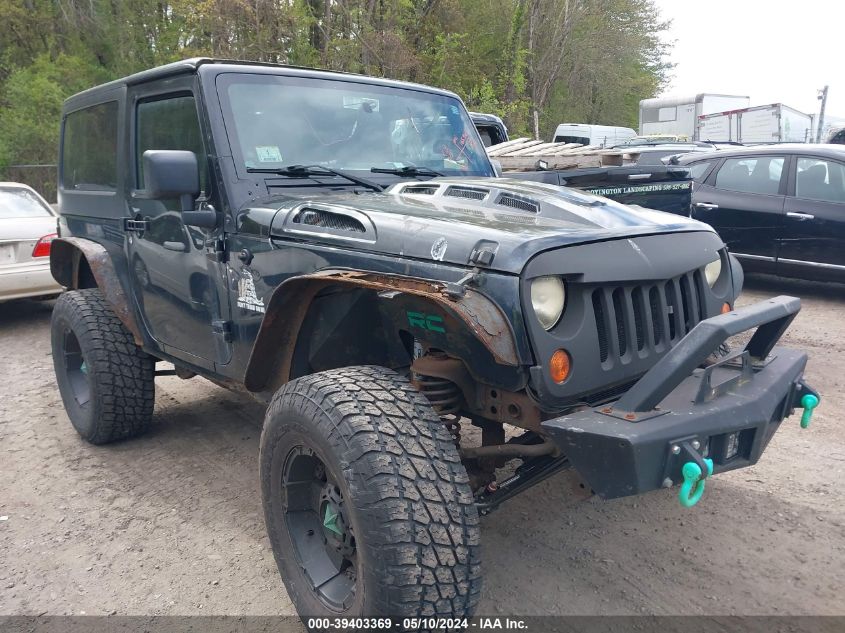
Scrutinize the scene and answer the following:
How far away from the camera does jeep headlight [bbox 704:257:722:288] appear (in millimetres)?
2959

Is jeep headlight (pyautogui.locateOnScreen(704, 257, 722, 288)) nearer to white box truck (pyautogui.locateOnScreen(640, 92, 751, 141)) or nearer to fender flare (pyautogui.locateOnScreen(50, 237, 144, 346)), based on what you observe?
fender flare (pyautogui.locateOnScreen(50, 237, 144, 346))

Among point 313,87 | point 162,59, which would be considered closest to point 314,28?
point 162,59

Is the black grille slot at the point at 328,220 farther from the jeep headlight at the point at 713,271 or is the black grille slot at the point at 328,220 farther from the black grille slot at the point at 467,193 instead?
the jeep headlight at the point at 713,271

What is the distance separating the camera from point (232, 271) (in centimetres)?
327

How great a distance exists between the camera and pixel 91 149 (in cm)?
455

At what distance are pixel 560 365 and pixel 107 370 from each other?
2935mm

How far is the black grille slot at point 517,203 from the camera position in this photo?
2871 mm

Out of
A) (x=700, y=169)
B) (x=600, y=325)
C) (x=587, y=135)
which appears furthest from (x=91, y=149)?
(x=587, y=135)

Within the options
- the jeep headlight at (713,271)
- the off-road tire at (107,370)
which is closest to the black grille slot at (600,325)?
the jeep headlight at (713,271)

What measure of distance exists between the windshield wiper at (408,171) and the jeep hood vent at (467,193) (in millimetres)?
553

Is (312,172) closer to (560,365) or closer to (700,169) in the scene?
(560,365)

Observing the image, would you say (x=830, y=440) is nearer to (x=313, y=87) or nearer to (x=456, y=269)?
(x=456, y=269)

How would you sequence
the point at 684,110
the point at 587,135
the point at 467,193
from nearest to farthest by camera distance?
the point at 467,193
the point at 587,135
the point at 684,110

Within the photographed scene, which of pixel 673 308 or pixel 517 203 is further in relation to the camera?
pixel 517 203
